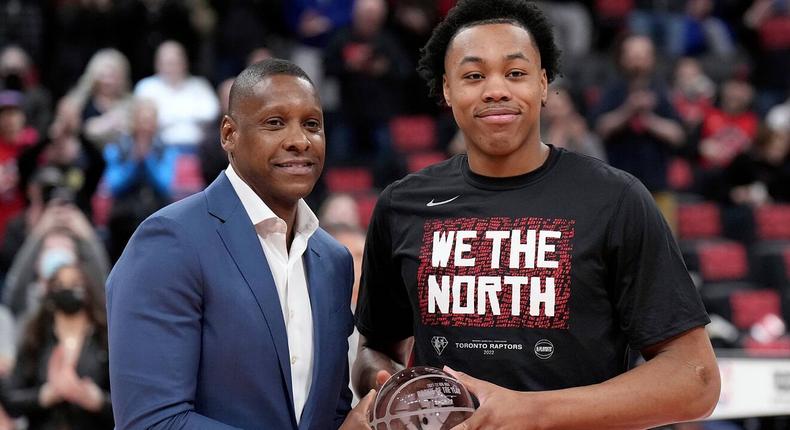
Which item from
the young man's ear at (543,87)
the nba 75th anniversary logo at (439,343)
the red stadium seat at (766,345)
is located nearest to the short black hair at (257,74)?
the young man's ear at (543,87)

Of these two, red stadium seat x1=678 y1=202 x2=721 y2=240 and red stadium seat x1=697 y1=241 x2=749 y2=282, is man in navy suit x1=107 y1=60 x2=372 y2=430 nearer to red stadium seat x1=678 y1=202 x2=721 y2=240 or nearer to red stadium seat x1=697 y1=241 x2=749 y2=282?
red stadium seat x1=697 y1=241 x2=749 y2=282

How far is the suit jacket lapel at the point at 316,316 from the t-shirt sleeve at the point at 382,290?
8.8 inches

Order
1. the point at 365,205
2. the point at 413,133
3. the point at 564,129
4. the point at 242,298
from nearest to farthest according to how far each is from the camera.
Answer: the point at 242,298
the point at 564,129
the point at 365,205
the point at 413,133

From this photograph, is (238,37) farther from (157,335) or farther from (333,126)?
(157,335)

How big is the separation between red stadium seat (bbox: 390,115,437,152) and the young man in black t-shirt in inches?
298

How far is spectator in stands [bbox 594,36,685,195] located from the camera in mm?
9539

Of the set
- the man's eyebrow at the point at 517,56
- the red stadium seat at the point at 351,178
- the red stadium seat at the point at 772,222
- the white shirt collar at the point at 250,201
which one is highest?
the man's eyebrow at the point at 517,56

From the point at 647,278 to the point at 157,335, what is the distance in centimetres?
126

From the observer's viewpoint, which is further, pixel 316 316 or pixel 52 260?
pixel 52 260

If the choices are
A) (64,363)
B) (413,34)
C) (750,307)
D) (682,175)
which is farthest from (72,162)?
(682,175)

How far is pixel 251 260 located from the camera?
305cm

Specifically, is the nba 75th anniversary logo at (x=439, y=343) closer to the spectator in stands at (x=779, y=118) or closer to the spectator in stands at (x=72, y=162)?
the spectator in stands at (x=72, y=162)

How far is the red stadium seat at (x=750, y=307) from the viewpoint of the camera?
9.48 metres

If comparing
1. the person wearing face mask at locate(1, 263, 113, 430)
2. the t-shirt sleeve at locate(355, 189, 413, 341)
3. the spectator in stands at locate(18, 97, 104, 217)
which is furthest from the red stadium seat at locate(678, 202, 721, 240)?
the t-shirt sleeve at locate(355, 189, 413, 341)
